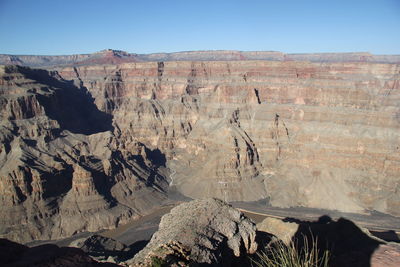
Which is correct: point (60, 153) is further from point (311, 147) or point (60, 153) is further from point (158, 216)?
point (311, 147)

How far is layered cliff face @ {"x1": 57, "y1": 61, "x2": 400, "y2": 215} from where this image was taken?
6291 cm

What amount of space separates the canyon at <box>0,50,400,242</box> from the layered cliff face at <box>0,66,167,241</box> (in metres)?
0.20

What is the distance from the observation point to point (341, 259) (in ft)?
81.5

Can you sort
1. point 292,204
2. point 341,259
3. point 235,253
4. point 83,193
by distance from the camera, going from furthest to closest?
point 292,204 → point 83,193 → point 235,253 → point 341,259

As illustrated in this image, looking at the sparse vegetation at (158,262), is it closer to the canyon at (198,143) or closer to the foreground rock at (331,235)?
the foreground rock at (331,235)

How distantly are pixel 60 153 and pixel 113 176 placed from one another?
1289 centimetres

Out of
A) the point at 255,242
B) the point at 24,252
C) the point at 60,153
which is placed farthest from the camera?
the point at 60,153

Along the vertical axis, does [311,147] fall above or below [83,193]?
above

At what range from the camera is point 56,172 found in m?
56.8

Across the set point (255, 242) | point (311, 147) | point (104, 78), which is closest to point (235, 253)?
point (255, 242)

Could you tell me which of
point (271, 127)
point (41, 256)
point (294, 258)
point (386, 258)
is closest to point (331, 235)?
point (386, 258)

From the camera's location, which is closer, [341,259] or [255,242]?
[341,259]

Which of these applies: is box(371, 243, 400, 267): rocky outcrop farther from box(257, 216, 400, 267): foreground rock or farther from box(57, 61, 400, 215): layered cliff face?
box(57, 61, 400, 215): layered cliff face

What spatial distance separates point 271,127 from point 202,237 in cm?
5336
